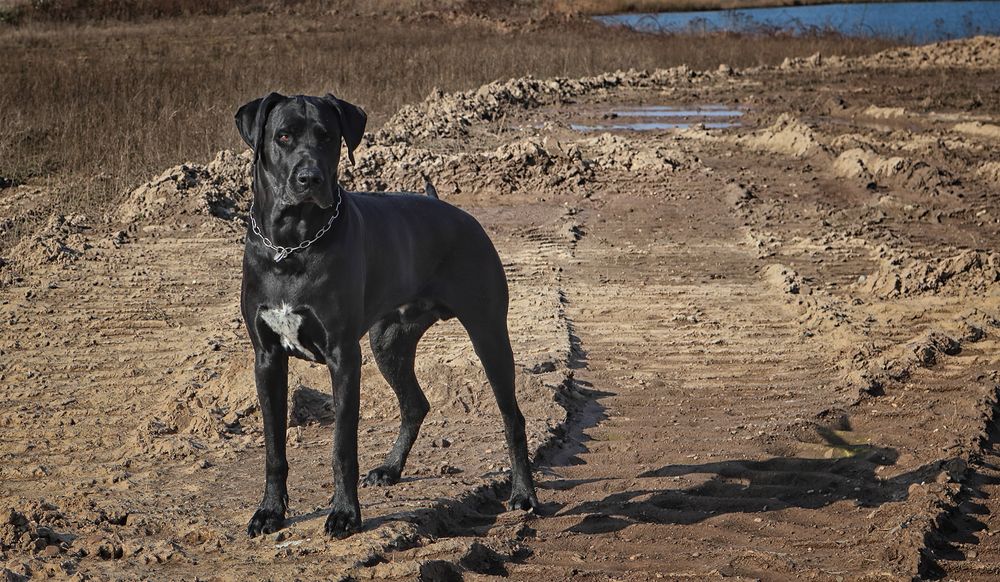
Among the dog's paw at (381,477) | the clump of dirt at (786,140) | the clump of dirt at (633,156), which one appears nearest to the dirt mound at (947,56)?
the clump of dirt at (786,140)

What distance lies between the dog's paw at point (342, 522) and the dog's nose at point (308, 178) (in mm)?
1345

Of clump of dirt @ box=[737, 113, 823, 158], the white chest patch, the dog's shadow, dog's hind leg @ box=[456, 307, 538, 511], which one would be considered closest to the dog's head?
the white chest patch

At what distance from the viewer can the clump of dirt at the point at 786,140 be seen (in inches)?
639

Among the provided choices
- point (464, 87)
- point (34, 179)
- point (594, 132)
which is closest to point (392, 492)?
point (34, 179)

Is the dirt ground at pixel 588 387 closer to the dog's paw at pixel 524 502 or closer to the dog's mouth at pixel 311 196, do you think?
the dog's paw at pixel 524 502

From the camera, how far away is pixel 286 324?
4879 mm

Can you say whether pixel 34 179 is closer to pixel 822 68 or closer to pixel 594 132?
pixel 594 132

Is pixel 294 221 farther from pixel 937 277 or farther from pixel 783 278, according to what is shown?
pixel 937 277

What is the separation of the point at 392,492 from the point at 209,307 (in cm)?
420

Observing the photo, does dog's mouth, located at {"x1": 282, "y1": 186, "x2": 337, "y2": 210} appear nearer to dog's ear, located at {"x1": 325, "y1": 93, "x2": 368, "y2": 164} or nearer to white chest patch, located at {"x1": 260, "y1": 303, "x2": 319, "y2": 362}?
dog's ear, located at {"x1": 325, "y1": 93, "x2": 368, "y2": 164}

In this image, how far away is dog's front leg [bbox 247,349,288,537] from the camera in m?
5.04

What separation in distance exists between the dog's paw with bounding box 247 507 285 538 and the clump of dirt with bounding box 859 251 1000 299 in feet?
20.2

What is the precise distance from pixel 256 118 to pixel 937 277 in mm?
6761

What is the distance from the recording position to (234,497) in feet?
18.8
